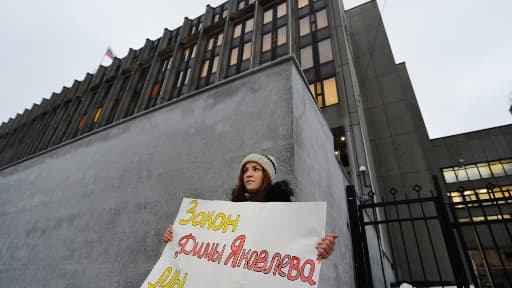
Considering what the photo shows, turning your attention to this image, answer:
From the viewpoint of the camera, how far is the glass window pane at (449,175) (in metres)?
22.7

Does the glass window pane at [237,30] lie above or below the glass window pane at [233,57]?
above

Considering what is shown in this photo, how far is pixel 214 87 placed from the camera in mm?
3975

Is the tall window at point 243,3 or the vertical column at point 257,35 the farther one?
the tall window at point 243,3

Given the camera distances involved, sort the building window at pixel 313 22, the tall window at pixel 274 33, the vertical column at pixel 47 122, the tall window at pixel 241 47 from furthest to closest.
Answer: the vertical column at pixel 47 122
the tall window at pixel 241 47
the tall window at pixel 274 33
the building window at pixel 313 22

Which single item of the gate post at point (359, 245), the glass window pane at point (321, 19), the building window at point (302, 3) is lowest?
the gate post at point (359, 245)

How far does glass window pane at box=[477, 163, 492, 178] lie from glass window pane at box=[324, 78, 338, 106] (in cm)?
1963

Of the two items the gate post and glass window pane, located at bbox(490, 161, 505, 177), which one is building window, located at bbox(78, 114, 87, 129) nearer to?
the gate post

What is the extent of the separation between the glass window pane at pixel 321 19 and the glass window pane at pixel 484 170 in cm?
2125

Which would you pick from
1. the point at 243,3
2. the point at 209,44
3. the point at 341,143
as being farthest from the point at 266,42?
the point at 341,143

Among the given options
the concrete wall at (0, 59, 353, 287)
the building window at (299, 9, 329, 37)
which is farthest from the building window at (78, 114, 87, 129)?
the building window at (299, 9, 329, 37)

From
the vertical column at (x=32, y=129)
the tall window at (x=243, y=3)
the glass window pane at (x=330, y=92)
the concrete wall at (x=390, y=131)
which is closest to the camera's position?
the concrete wall at (x=390, y=131)

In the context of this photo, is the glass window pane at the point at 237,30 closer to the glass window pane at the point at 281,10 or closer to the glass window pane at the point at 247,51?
the glass window pane at the point at 247,51

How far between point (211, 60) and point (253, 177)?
846 inches

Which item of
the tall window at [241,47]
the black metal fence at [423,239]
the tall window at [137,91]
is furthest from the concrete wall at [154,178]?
the tall window at [137,91]
